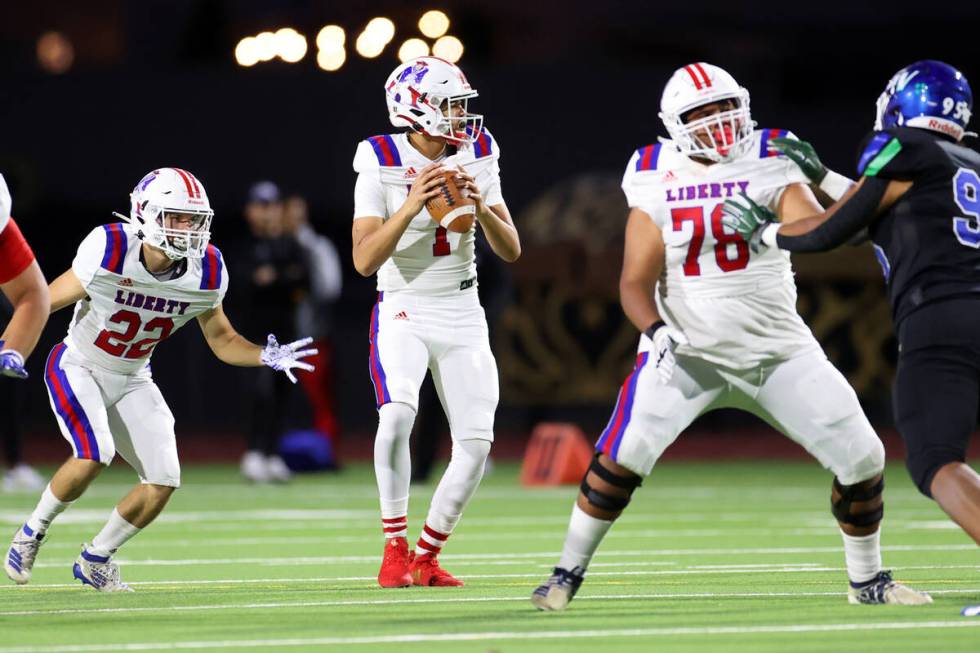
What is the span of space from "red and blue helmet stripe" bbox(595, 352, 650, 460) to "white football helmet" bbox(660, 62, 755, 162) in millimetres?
673

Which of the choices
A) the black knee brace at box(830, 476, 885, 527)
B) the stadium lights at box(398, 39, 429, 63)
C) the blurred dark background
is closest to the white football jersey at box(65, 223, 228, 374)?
the black knee brace at box(830, 476, 885, 527)

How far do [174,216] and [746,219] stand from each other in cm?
215

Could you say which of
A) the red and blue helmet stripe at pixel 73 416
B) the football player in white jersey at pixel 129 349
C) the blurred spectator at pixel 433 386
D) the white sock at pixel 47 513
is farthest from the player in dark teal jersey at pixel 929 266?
the blurred spectator at pixel 433 386

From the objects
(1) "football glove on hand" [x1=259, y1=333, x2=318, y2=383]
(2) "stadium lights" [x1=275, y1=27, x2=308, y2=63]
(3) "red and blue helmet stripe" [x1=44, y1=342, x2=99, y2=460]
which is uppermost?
(1) "football glove on hand" [x1=259, y1=333, x2=318, y2=383]

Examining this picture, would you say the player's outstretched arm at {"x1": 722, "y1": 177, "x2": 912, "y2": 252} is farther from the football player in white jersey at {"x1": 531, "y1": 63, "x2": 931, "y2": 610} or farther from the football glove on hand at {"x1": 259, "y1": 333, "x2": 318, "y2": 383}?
the football glove on hand at {"x1": 259, "y1": 333, "x2": 318, "y2": 383}

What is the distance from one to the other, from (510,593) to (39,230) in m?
11.5

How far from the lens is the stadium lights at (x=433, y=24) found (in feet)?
56.4

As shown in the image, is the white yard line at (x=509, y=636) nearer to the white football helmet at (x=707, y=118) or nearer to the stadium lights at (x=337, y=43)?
the white football helmet at (x=707, y=118)

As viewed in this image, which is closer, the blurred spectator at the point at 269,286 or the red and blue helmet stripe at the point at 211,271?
the red and blue helmet stripe at the point at 211,271

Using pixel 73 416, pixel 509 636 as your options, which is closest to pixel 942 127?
pixel 509 636

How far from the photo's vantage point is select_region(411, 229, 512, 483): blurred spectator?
11.5 meters

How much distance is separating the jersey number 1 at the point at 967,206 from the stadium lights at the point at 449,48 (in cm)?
1161

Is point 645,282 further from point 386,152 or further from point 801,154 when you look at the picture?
point 386,152

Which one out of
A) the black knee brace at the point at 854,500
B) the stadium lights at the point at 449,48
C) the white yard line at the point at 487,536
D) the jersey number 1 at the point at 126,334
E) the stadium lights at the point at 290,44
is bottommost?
the white yard line at the point at 487,536
